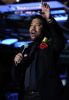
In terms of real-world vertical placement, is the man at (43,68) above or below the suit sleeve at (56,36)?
below

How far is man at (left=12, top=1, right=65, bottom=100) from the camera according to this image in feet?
3.50

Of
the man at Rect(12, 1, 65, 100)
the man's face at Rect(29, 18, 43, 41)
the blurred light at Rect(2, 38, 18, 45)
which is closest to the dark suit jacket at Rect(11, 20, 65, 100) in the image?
the man at Rect(12, 1, 65, 100)

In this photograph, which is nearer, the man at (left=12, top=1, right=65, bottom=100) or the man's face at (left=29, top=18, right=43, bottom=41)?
the man at (left=12, top=1, right=65, bottom=100)

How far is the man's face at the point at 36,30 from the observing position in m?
1.32

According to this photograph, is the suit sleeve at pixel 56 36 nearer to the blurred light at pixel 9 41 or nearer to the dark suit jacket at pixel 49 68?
the dark suit jacket at pixel 49 68

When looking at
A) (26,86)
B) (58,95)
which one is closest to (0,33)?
(26,86)

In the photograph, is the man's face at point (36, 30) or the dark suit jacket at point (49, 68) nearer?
the dark suit jacket at point (49, 68)

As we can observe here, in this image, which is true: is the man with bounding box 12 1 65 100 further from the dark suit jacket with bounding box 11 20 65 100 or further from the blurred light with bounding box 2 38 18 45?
the blurred light with bounding box 2 38 18 45

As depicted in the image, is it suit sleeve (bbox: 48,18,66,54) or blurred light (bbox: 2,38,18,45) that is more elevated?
suit sleeve (bbox: 48,18,66,54)

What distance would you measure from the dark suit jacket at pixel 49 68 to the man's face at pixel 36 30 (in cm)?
17

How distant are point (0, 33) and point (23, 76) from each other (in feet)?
4.77

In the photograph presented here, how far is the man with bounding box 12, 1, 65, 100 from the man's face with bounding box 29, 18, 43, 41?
0.11 metres

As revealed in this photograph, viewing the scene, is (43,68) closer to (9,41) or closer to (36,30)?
(36,30)

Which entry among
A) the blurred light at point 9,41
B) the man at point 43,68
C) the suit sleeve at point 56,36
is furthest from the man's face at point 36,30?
the blurred light at point 9,41
